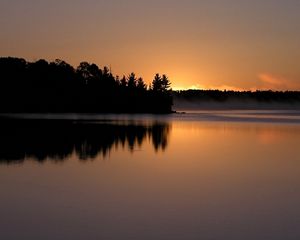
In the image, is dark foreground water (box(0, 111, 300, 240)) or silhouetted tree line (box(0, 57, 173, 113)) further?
silhouetted tree line (box(0, 57, 173, 113))

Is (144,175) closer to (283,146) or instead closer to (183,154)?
(183,154)

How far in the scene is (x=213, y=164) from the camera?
26.8m

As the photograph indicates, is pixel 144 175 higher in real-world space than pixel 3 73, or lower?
lower

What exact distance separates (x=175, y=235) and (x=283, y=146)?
1107 inches

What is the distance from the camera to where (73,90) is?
506 ft

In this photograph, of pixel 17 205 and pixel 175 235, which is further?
pixel 17 205

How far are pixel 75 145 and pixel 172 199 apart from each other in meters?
19.5

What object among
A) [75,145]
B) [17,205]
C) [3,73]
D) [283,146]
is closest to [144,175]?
[17,205]

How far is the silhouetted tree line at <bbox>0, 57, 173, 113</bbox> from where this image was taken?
144m

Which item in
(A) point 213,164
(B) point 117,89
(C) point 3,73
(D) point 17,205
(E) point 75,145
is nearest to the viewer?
(D) point 17,205

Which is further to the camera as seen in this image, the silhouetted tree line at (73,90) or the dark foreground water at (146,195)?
the silhouetted tree line at (73,90)

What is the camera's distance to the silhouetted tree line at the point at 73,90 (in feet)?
472

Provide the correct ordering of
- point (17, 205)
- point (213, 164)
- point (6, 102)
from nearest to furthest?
point (17, 205) < point (213, 164) < point (6, 102)

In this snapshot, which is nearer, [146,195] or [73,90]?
[146,195]
